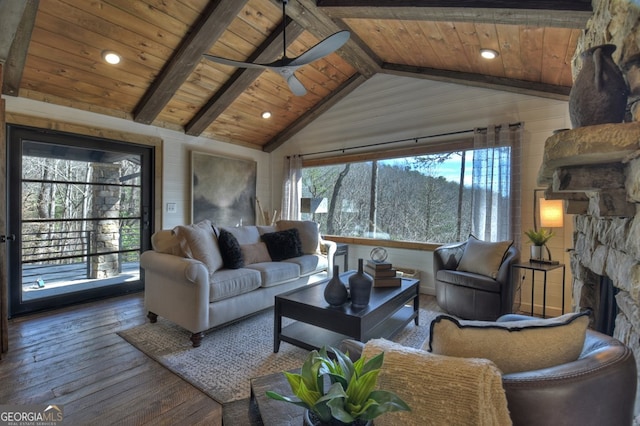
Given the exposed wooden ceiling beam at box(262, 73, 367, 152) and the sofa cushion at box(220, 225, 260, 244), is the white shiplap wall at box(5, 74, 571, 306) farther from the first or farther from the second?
the sofa cushion at box(220, 225, 260, 244)

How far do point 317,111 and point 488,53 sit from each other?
9.32 ft

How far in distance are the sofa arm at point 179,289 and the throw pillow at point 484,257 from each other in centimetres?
269

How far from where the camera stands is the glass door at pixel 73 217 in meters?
3.35

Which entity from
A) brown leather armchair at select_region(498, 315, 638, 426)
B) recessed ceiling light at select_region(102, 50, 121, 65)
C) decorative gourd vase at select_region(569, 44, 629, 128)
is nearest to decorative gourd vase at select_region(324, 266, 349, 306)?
brown leather armchair at select_region(498, 315, 638, 426)

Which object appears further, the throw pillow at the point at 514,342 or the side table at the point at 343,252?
the side table at the point at 343,252

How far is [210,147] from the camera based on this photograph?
5.12m

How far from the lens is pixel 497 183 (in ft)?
12.1

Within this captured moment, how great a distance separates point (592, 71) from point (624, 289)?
3.16ft

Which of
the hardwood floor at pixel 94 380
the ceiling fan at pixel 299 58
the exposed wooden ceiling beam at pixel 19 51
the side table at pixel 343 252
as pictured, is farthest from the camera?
the side table at pixel 343 252

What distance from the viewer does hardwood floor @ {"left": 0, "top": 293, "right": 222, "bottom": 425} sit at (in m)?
1.79

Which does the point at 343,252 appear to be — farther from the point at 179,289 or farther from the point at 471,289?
the point at 179,289

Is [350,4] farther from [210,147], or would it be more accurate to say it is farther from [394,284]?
[210,147]

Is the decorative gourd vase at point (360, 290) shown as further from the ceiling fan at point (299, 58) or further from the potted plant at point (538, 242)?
the potted plant at point (538, 242)

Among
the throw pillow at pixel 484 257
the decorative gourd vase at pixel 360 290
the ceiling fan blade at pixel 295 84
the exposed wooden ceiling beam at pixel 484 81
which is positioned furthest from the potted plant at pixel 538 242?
the ceiling fan blade at pixel 295 84
